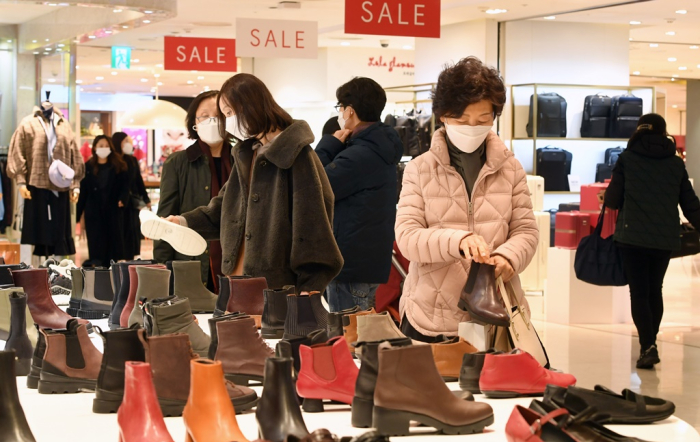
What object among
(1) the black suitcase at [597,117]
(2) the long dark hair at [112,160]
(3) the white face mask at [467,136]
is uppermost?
(1) the black suitcase at [597,117]

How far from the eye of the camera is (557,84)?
10742mm

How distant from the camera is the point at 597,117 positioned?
10547 mm

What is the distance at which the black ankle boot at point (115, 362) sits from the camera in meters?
1.96

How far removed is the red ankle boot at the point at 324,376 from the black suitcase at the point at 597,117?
357 inches

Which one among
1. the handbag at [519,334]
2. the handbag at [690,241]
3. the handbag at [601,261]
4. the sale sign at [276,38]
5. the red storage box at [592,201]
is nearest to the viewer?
the handbag at [519,334]

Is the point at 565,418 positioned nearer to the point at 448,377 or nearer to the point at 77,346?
the point at 448,377

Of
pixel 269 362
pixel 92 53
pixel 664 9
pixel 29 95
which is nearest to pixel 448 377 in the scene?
pixel 269 362

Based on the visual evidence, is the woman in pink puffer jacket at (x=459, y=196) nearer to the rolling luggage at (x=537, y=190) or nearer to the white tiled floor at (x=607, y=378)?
the white tiled floor at (x=607, y=378)

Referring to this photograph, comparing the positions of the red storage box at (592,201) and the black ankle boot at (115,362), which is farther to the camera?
the red storage box at (592,201)

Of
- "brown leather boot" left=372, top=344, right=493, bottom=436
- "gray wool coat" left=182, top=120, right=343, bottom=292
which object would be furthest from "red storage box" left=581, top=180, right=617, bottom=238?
"brown leather boot" left=372, top=344, right=493, bottom=436

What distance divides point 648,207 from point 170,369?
492cm

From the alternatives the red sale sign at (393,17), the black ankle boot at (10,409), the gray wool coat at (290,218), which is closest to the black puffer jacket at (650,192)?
the red sale sign at (393,17)

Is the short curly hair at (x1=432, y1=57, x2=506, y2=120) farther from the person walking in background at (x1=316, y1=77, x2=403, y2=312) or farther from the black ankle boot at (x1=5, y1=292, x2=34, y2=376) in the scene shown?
the person walking in background at (x1=316, y1=77, x2=403, y2=312)

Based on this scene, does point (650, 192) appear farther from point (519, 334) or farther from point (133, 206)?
point (133, 206)
